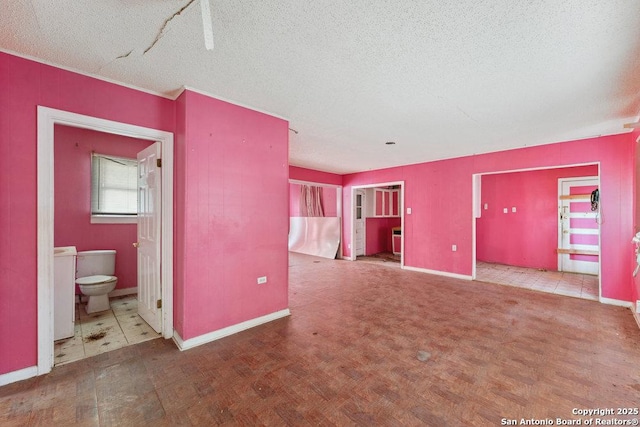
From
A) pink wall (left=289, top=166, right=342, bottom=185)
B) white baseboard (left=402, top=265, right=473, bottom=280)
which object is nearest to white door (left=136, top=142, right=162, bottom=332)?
pink wall (left=289, top=166, right=342, bottom=185)

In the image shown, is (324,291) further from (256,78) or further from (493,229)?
(493,229)

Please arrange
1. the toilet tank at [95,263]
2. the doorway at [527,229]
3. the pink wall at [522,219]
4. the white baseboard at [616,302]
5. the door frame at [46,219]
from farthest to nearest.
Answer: the pink wall at [522,219], the doorway at [527,229], the white baseboard at [616,302], the toilet tank at [95,263], the door frame at [46,219]

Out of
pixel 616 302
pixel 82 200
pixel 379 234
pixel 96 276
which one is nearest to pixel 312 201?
pixel 379 234

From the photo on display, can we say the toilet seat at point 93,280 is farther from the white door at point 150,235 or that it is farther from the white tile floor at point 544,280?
the white tile floor at point 544,280

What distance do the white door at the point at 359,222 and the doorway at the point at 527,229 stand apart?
2913mm

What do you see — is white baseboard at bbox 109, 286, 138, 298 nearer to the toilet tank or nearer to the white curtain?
the toilet tank

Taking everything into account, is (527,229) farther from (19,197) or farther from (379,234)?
(19,197)

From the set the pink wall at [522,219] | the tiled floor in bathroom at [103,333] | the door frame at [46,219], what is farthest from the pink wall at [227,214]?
the pink wall at [522,219]

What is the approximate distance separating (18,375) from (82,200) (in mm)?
2408

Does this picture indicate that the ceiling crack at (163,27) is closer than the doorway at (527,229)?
Yes

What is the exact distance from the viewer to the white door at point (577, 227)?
5.20 meters

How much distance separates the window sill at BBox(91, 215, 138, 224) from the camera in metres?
3.68

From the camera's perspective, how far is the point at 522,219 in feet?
19.7

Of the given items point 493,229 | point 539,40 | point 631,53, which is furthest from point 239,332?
point 493,229
